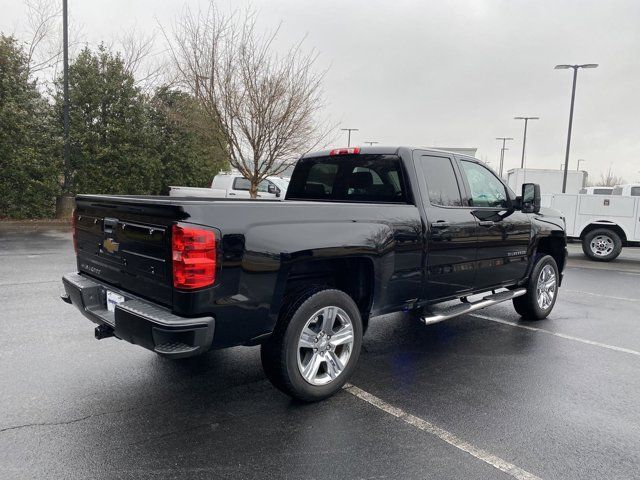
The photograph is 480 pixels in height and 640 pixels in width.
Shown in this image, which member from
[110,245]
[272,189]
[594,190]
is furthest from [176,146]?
[110,245]

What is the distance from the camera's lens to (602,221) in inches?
488

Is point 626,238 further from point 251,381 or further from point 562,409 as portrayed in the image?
point 251,381

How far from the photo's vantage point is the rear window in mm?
4484

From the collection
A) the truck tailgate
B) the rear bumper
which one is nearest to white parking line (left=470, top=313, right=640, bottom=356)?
the rear bumper

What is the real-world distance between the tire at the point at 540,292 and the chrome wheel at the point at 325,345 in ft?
10.4

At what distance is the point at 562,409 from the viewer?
362 cm

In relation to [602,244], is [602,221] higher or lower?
higher

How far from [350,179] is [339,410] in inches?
89.5

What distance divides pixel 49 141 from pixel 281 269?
16.2 m

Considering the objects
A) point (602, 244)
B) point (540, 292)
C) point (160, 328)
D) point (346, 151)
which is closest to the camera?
point (160, 328)

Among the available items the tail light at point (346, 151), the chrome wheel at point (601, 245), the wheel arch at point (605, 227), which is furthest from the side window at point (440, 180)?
the chrome wheel at point (601, 245)

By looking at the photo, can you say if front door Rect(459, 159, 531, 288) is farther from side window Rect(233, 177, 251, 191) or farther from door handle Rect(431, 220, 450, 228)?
side window Rect(233, 177, 251, 191)

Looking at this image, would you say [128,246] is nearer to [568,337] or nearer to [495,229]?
[495,229]

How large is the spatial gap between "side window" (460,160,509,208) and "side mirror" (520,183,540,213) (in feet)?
0.59
